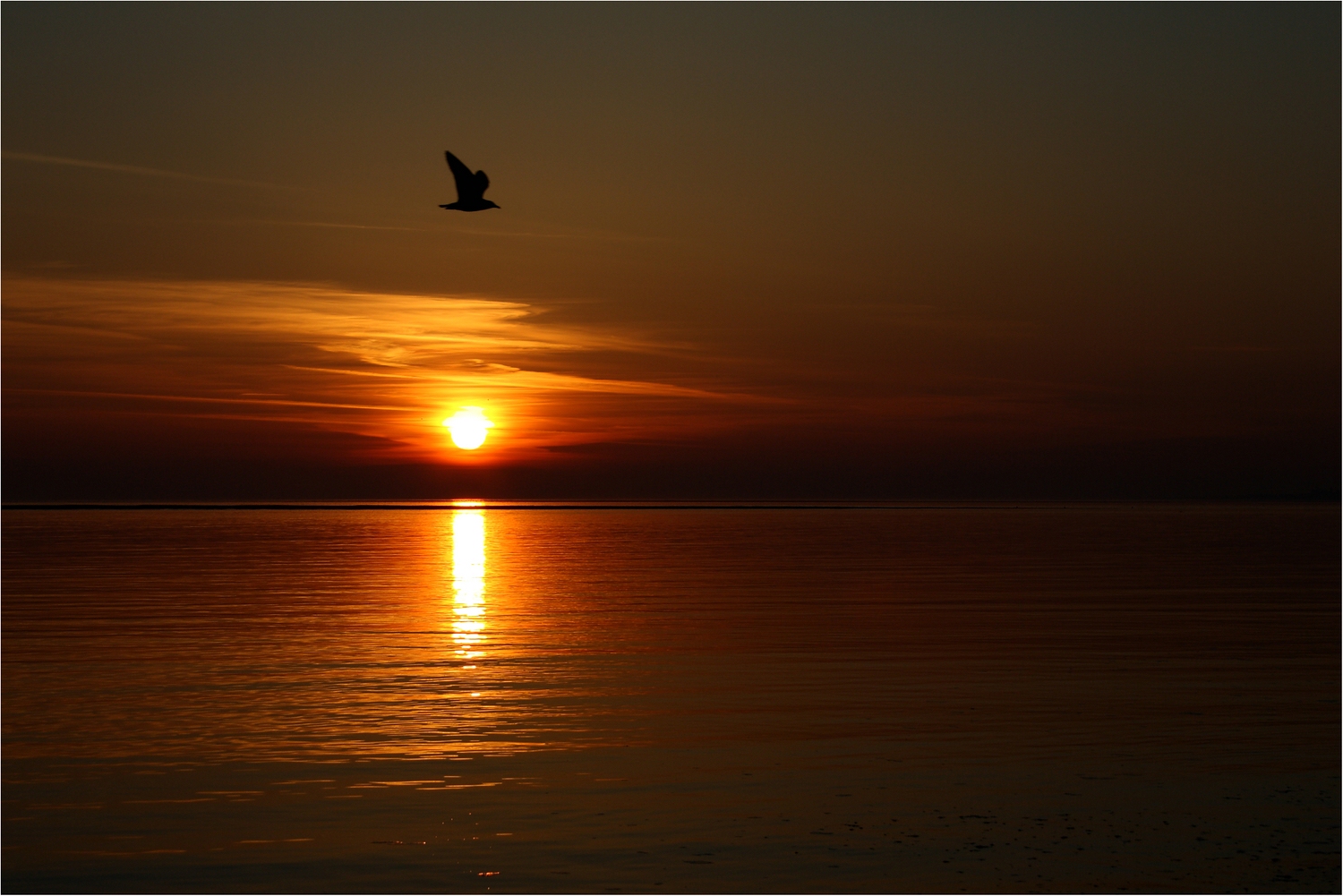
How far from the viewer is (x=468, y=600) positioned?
114 feet

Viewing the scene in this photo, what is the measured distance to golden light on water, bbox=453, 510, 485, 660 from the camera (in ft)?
84.1

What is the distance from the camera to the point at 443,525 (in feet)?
340

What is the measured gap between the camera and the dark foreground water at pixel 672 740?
12.0m

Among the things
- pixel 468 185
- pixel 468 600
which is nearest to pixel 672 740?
pixel 468 185

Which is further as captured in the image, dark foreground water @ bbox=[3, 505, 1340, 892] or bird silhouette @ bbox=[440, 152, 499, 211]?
bird silhouette @ bbox=[440, 152, 499, 211]

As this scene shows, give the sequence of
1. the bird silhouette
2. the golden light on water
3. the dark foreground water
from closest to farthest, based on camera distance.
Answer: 1. the dark foreground water
2. the golden light on water
3. the bird silhouette

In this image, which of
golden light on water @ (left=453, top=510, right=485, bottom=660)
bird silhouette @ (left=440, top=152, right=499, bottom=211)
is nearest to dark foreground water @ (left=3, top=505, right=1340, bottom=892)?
golden light on water @ (left=453, top=510, right=485, bottom=660)

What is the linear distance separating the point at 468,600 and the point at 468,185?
11.7 meters

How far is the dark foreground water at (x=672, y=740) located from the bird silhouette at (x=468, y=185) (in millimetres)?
8491

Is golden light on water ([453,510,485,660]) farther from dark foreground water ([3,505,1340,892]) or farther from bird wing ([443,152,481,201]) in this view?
bird wing ([443,152,481,201])

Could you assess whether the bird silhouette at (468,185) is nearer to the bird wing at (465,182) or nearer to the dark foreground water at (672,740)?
the bird wing at (465,182)

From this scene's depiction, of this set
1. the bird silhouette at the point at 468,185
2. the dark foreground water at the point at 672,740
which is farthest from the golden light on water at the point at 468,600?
the bird silhouette at the point at 468,185

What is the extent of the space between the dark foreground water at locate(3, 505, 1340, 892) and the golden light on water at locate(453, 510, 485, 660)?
24cm

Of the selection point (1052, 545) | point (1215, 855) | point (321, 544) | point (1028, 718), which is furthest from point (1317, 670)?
point (321, 544)
